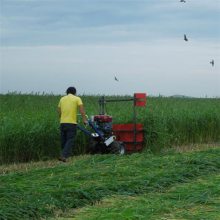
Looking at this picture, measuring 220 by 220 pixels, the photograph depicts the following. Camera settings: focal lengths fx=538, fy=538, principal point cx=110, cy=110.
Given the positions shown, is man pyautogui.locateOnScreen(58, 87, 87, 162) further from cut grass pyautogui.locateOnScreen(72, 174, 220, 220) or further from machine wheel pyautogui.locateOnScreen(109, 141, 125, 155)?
cut grass pyautogui.locateOnScreen(72, 174, 220, 220)

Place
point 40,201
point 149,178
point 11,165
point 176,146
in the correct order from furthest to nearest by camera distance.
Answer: point 176,146, point 11,165, point 149,178, point 40,201

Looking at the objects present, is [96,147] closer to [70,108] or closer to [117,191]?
[70,108]

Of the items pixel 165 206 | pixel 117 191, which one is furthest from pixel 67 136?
pixel 165 206

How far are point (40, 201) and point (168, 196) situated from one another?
5.46 feet

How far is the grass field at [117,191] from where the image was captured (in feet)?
20.3

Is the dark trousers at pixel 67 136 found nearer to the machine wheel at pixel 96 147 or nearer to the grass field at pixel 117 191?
the machine wheel at pixel 96 147

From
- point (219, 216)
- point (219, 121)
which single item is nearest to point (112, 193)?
point (219, 216)

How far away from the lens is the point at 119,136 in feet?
41.5

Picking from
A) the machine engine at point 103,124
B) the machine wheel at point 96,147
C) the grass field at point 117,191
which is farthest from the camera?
the machine wheel at point 96,147

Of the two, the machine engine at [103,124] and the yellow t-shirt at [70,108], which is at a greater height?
the yellow t-shirt at [70,108]

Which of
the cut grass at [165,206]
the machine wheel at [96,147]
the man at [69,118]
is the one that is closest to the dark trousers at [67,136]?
the man at [69,118]

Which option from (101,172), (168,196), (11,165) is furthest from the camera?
(11,165)

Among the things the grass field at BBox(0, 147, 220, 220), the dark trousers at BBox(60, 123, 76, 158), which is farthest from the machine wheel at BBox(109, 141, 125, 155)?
the grass field at BBox(0, 147, 220, 220)

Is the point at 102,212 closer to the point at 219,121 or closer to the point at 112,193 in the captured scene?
the point at 112,193
